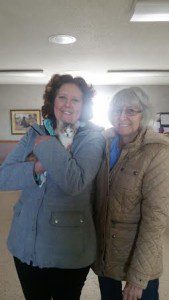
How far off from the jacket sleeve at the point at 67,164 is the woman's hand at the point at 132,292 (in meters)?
0.48

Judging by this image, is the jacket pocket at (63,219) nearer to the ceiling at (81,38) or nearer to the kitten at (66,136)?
the kitten at (66,136)

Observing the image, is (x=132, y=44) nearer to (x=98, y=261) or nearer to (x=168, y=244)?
(x=168, y=244)

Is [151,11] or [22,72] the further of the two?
[22,72]

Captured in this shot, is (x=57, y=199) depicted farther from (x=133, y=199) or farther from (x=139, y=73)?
(x=139, y=73)

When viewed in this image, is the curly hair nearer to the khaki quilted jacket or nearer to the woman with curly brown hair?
the woman with curly brown hair

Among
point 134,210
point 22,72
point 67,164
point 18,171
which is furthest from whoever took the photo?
point 22,72

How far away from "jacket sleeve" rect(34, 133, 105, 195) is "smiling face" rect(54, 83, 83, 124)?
163mm

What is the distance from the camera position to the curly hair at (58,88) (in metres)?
1.26

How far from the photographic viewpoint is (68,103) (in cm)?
121

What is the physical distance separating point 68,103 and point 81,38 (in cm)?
249

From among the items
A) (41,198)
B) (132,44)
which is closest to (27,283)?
(41,198)

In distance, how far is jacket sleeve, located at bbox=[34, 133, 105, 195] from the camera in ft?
3.34

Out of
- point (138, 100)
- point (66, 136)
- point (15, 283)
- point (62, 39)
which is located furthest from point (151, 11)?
point (15, 283)

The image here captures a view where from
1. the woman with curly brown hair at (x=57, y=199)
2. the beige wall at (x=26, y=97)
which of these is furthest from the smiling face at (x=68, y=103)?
the beige wall at (x=26, y=97)
